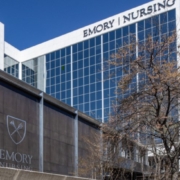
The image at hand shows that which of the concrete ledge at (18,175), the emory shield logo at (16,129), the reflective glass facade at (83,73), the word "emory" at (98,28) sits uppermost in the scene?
the word "emory" at (98,28)

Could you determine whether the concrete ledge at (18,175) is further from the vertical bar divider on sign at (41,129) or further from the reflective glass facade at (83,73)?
the reflective glass facade at (83,73)

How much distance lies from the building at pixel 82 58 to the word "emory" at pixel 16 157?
3581cm

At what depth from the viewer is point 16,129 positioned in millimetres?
21359

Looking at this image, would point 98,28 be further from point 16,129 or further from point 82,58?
point 16,129

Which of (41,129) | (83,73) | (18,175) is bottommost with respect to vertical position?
(18,175)

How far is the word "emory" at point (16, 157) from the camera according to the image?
2029 cm

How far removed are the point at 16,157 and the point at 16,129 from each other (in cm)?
129

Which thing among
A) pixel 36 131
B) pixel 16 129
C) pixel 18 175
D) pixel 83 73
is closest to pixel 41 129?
pixel 36 131

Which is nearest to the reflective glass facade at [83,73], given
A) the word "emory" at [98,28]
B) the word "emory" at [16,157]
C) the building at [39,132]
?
the word "emory" at [98,28]

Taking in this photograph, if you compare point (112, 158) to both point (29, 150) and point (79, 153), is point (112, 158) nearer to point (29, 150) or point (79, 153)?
point (29, 150)

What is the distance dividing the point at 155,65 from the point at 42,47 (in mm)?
59023

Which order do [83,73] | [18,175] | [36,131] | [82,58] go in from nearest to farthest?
[18,175]
[36,131]
[83,73]
[82,58]

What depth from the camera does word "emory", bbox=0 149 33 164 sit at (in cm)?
2029

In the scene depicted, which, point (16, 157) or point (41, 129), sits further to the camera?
point (41, 129)
